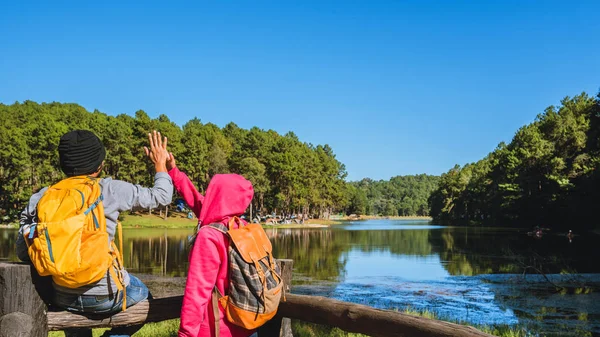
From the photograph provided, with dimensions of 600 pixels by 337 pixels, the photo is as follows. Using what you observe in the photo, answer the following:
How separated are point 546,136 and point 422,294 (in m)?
57.3

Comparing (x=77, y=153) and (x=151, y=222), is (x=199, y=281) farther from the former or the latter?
(x=151, y=222)

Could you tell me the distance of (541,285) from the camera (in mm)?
19016

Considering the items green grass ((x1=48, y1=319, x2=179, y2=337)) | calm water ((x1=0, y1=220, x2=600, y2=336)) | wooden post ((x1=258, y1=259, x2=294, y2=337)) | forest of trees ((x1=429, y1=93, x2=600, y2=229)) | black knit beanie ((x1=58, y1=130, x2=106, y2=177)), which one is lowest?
calm water ((x1=0, y1=220, x2=600, y2=336))

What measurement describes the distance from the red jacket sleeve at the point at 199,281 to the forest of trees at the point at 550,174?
1978 inches

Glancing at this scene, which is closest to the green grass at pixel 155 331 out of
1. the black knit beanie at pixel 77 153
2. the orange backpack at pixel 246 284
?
the orange backpack at pixel 246 284

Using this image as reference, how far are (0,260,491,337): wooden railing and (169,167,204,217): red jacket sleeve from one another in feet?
2.45

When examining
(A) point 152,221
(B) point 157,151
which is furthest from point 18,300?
(A) point 152,221

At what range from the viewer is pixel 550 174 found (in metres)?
58.7

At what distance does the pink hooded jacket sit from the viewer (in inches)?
125

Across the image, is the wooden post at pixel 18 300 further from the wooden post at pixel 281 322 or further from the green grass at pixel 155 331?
the green grass at pixel 155 331

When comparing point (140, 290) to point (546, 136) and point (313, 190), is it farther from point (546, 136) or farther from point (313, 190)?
point (313, 190)

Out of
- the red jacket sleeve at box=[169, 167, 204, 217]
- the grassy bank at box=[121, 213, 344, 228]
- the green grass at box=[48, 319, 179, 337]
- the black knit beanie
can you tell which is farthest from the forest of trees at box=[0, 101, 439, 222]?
the black knit beanie

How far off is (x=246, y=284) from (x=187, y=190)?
115 centimetres

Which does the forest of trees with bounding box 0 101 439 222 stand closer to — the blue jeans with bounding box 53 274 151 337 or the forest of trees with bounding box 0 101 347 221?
the forest of trees with bounding box 0 101 347 221
